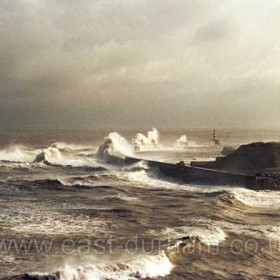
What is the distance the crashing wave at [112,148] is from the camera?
193ft

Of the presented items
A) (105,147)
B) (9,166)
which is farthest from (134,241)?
(105,147)

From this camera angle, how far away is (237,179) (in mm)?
29781

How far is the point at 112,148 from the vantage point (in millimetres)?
65438

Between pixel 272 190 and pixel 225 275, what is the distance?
17969mm

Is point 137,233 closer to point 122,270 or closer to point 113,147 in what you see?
point 122,270

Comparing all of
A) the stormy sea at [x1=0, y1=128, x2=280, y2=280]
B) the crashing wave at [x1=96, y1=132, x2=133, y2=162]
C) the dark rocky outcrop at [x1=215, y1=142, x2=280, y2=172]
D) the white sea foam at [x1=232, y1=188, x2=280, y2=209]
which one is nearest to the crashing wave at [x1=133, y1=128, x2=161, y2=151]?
the crashing wave at [x1=96, y1=132, x2=133, y2=162]

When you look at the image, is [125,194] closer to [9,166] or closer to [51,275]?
[51,275]

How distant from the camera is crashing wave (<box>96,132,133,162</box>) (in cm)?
5880

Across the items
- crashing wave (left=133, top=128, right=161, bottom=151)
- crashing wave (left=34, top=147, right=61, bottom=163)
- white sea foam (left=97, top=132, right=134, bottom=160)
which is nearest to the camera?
crashing wave (left=34, top=147, right=61, bottom=163)

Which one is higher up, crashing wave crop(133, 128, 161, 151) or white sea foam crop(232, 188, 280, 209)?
crashing wave crop(133, 128, 161, 151)

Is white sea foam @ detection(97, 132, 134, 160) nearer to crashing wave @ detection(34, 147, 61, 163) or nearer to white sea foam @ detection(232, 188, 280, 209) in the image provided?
crashing wave @ detection(34, 147, 61, 163)

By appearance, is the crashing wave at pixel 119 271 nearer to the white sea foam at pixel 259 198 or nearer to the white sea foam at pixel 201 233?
the white sea foam at pixel 201 233

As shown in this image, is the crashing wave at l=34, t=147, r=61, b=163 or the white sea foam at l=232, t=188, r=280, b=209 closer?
the white sea foam at l=232, t=188, r=280, b=209

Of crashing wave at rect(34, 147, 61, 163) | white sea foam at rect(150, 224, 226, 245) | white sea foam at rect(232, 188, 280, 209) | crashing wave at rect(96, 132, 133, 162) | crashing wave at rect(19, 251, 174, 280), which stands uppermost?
crashing wave at rect(96, 132, 133, 162)
